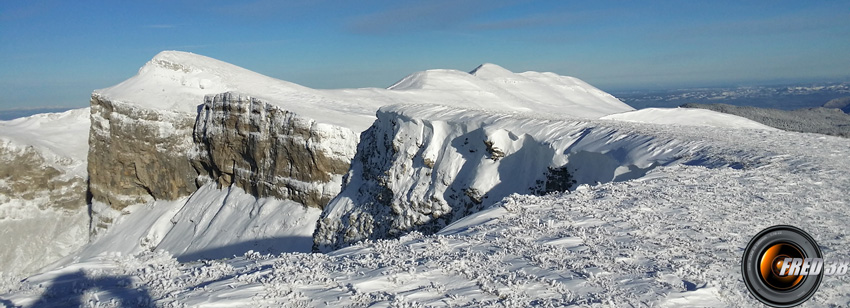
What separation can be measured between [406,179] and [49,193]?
1473 inches

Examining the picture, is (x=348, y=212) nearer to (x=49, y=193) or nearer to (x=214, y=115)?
(x=214, y=115)

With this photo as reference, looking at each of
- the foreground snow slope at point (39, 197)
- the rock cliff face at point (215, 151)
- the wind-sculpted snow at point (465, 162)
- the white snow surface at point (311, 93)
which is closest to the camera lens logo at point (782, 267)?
the wind-sculpted snow at point (465, 162)

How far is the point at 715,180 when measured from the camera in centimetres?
965

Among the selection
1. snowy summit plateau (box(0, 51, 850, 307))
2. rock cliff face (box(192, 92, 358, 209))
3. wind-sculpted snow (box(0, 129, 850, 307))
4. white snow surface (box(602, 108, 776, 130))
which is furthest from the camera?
rock cliff face (box(192, 92, 358, 209))

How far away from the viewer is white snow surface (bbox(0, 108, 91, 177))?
139ft

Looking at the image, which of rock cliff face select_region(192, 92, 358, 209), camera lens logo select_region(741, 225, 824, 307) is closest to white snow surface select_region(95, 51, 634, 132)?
rock cliff face select_region(192, 92, 358, 209)

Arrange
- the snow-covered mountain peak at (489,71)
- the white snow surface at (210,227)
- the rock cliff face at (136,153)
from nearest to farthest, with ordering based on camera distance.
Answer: the white snow surface at (210,227) → the rock cliff face at (136,153) → the snow-covered mountain peak at (489,71)

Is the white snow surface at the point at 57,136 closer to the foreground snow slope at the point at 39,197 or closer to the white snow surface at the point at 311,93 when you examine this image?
the foreground snow slope at the point at 39,197

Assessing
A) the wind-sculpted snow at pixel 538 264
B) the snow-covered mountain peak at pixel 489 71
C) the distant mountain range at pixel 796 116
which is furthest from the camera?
the snow-covered mountain peak at pixel 489 71

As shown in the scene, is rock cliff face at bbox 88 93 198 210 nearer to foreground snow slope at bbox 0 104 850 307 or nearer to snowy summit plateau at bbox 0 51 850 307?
snowy summit plateau at bbox 0 51 850 307

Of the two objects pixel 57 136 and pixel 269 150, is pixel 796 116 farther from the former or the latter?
pixel 57 136

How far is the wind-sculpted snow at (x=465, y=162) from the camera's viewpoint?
44.3 ft

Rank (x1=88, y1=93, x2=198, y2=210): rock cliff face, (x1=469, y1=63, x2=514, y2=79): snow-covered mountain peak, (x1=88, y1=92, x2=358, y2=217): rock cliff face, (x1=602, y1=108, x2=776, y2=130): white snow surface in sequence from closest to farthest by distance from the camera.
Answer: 1. (x1=602, y1=108, x2=776, y2=130): white snow surface
2. (x1=88, y1=92, x2=358, y2=217): rock cliff face
3. (x1=88, y1=93, x2=198, y2=210): rock cliff face
4. (x1=469, y1=63, x2=514, y2=79): snow-covered mountain peak

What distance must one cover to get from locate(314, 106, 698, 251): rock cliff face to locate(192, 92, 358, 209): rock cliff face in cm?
906
